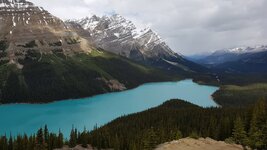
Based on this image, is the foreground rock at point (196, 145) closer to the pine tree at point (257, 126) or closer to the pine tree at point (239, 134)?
the pine tree at point (257, 126)

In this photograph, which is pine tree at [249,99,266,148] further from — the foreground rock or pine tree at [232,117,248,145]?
the foreground rock

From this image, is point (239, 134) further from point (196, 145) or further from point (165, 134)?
point (165, 134)

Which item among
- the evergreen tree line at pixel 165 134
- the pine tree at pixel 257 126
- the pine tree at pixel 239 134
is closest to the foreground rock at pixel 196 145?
the pine tree at pixel 257 126

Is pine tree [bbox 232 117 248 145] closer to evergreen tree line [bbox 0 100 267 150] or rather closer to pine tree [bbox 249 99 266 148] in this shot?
evergreen tree line [bbox 0 100 267 150]

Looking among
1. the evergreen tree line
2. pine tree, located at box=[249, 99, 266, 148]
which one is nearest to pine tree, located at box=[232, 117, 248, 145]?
the evergreen tree line

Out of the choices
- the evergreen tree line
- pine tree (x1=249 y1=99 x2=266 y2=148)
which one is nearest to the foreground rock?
pine tree (x1=249 y1=99 x2=266 y2=148)

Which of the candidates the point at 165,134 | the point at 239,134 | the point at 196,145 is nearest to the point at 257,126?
the point at 239,134

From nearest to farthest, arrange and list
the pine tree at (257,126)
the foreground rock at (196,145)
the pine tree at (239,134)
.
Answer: the foreground rock at (196,145), the pine tree at (257,126), the pine tree at (239,134)

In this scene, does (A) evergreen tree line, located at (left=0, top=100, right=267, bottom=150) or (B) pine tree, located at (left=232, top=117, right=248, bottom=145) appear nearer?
(B) pine tree, located at (left=232, top=117, right=248, bottom=145)

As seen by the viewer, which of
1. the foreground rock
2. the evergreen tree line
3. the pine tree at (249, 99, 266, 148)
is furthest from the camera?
the evergreen tree line

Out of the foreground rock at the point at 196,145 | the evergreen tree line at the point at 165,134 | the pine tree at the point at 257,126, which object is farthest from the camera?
the evergreen tree line at the point at 165,134

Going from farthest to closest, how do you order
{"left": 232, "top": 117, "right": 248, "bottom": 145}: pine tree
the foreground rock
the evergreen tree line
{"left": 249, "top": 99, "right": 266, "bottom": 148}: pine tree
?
the evergreen tree line < {"left": 232, "top": 117, "right": 248, "bottom": 145}: pine tree < {"left": 249, "top": 99, "right": 266, "bottom": 148}: pine tree < the foreground rock

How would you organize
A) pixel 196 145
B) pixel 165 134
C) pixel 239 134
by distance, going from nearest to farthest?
pixel 196 145, pixel 239 134, pixel 165 134

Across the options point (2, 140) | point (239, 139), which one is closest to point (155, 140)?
point (239, 139)
